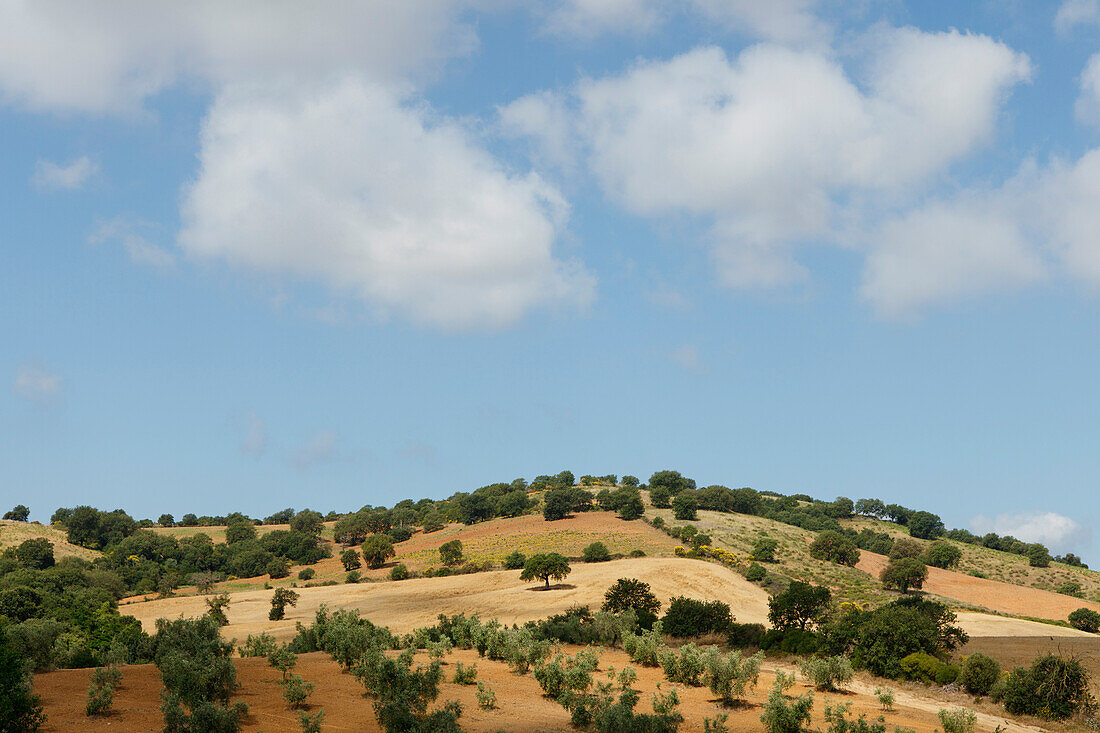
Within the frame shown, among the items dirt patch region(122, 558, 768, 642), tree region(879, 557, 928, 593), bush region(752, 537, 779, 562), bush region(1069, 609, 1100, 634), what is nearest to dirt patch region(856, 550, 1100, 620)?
tree region(879, 557, 928, 593)

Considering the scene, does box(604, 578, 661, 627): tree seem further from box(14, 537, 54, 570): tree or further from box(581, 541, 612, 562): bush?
box(14, 537, 54, 570): tree

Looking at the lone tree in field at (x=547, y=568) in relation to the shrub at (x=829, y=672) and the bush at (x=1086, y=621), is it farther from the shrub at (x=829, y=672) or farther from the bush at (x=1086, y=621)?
the bush at (x=1086, y=621)

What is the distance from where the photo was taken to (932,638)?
35.6 m

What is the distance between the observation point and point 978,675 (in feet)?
99.9

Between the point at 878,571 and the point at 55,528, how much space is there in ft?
432

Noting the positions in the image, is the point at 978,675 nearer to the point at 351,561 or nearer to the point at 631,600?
the point at 631,600

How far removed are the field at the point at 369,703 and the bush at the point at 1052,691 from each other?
1.11 metres

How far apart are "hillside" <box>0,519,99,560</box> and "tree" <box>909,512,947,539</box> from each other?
480ft

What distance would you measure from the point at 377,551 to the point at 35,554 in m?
41.9

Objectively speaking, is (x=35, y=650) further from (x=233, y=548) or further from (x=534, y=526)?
(x=233, y=548)

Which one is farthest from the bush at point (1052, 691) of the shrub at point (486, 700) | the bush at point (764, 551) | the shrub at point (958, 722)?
the bush at point (764, 551)

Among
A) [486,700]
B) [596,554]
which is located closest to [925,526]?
[596,554]

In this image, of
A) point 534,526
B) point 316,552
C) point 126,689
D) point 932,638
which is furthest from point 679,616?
point 316,552

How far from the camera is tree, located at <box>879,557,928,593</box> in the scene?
3292 inches
